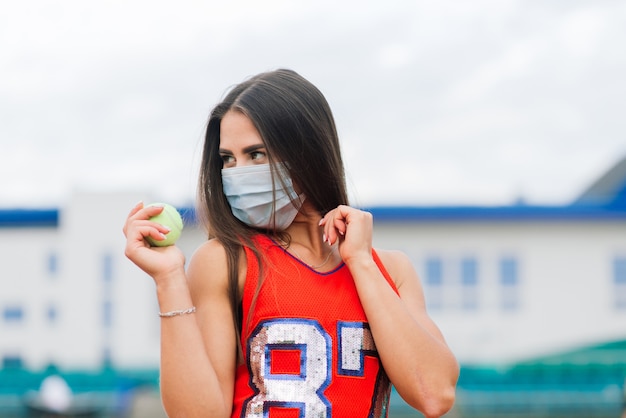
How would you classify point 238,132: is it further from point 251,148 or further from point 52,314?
point 52,314

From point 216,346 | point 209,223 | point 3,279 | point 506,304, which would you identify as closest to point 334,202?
point 209,223

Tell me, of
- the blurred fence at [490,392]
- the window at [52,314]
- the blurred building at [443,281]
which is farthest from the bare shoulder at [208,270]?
the window at [52,314]

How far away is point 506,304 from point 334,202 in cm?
3251

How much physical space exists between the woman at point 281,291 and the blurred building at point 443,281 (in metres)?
30.8

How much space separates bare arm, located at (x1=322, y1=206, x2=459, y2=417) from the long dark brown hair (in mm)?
126

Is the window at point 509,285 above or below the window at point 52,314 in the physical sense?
above

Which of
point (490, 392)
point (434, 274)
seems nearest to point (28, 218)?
point (434, 274)

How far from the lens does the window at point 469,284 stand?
34.4 meters

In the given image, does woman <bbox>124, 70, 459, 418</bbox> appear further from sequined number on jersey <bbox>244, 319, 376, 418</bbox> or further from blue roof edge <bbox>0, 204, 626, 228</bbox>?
blue roof edge <bbox>0, 204, 626, 228</bbox>

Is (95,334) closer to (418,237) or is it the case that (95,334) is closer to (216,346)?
(418,237)

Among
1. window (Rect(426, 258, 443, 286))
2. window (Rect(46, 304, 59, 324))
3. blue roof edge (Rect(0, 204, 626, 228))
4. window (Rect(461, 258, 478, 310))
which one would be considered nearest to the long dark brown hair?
blue roof edge (Rect(0, 204, 626, 228))

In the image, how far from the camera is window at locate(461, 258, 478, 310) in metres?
34.4

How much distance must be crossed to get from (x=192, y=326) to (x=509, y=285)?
1297 inches

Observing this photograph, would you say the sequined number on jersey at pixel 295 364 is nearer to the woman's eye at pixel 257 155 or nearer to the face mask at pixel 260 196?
the face mask at pixel 260 196
